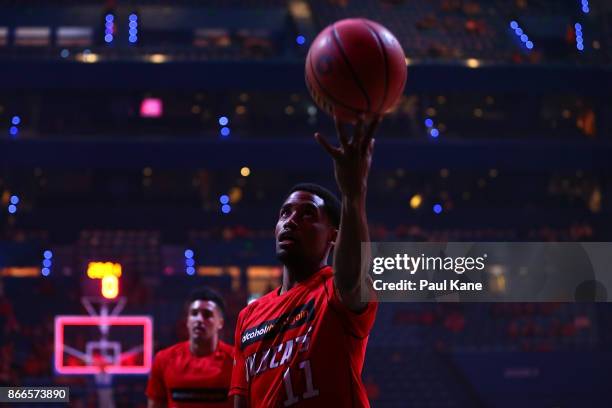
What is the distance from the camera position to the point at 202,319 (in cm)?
654

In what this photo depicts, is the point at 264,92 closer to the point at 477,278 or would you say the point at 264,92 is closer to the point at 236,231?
the point at 236,231

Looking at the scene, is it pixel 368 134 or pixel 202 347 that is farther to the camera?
pixel 202 347

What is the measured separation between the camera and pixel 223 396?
6.36 m

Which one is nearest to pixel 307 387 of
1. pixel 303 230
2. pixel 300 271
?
pixel 300 271

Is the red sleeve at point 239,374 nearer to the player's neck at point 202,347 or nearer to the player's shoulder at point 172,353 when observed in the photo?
the player's neck at point 202,347

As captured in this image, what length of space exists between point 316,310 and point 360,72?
91cm

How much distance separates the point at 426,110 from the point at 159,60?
7.61 meters

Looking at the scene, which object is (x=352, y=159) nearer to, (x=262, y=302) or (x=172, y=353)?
(x=262, y=302)

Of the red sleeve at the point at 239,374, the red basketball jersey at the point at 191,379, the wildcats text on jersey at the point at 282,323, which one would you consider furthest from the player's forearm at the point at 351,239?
the red basketball jersey at the point at 191,379

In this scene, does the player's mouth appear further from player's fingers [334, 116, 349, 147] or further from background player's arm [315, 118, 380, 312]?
player's fingers [334, 116, 349, 147]

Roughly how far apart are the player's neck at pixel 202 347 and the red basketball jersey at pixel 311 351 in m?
3.37

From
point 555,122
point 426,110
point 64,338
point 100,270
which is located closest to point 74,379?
point 64,338

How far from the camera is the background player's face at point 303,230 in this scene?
3.21 meters

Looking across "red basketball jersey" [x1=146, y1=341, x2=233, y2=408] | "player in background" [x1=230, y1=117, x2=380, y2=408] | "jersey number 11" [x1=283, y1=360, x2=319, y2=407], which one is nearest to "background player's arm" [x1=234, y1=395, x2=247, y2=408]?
"player in background" [x1=230, y1=117, x2=380, y2=408]
